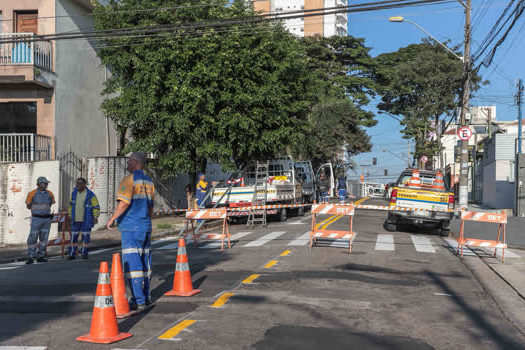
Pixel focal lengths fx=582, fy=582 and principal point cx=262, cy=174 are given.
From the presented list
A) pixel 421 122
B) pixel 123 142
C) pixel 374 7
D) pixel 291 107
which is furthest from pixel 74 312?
pixel 421 122

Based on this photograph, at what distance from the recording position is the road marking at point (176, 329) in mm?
5949

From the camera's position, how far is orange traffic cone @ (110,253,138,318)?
6684 mm

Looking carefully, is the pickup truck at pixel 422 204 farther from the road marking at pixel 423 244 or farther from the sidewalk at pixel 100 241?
the sidewalk at pixel 100 241

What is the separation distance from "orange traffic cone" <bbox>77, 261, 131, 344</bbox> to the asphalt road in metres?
0.10

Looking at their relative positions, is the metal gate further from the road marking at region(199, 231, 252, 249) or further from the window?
the road marking at region(199, 231, 252, 249)

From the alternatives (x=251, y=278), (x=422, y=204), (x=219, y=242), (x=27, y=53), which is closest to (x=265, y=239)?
(x=219, y=242)

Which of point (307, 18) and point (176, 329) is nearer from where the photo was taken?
point (176, 329)

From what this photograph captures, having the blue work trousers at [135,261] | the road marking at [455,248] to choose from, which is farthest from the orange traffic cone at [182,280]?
the road marking at [455,248]

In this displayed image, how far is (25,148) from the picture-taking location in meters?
21.9

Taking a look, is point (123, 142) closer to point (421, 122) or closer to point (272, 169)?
point (272, 169)

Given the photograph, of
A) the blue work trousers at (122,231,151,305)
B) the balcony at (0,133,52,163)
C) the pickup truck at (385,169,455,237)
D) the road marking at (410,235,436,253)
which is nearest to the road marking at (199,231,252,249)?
the pickup truck at (385,169,455,237)

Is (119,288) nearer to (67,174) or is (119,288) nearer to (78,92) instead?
(67,174)

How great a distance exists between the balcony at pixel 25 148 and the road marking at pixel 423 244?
1376cm

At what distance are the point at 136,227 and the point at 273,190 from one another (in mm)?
15186
